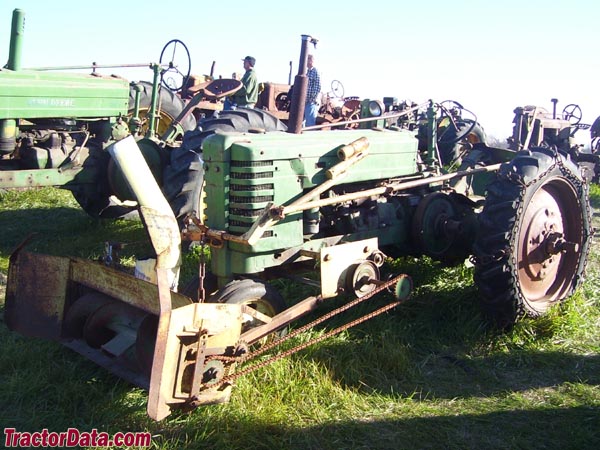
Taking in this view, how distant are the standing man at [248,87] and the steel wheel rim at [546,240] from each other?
19.4 ft

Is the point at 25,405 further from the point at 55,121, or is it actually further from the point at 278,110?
the point at 278,110

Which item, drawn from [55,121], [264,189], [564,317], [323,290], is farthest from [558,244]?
[55,121]

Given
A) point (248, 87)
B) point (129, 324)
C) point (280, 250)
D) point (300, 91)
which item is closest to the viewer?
point (129, 324)

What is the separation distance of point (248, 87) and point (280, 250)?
20.6ft

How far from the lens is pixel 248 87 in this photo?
9555mm

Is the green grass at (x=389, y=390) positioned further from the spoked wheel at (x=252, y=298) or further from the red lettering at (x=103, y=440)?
the spoked wheel at (x=252, y=298)

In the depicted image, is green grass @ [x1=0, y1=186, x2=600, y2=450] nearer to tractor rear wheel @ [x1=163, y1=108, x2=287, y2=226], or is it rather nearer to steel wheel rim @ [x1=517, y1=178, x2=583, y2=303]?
steel wheel rim @ [x1=517, y1=178, x2=583, y2=303]

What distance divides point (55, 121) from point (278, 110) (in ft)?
16.9

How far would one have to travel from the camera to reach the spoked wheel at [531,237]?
3.77 metres

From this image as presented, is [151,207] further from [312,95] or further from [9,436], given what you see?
[312,95]

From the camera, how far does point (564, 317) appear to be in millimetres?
4266

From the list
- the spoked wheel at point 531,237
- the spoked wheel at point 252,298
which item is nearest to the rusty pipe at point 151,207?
the spoked wheel at point 252,298

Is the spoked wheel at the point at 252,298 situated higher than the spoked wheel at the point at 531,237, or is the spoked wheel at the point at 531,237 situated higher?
the spoked wheel at the point at 531,237

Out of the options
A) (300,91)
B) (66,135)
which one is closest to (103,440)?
(300,91)
